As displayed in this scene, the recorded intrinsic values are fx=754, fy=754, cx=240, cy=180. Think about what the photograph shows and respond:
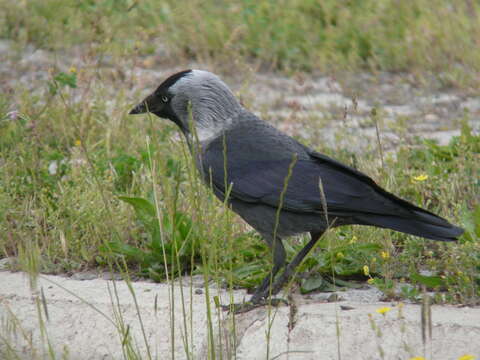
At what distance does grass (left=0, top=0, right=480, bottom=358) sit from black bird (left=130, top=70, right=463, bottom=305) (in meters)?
0.18

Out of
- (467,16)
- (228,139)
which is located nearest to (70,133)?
(228,139)

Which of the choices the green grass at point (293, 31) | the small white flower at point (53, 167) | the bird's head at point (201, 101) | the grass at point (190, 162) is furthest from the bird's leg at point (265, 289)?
the green grass at point (293, 31)

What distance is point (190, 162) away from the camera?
424 centimetres

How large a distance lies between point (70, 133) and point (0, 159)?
2.33ft

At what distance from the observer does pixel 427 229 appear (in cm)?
343

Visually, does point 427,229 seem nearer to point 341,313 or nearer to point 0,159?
point 341,313

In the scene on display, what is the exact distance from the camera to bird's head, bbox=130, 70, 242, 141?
4208 mm

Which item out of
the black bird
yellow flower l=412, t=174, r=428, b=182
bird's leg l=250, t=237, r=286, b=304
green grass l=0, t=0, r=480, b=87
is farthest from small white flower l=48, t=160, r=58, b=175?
yellow flower l=412, t=174, r=428, b=182

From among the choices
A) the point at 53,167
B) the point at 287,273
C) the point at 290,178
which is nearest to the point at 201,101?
the point at 290,178

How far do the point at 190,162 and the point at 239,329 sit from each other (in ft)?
4.00

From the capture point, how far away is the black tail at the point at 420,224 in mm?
3389

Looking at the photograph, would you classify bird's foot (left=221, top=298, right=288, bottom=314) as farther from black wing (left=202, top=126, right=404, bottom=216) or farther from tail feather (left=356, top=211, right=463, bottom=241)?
tail feather (left=356, top=211, right=463, bottom=241)

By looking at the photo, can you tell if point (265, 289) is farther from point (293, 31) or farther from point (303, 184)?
point (293, 31)

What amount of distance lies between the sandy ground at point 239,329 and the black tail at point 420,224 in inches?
12.8
